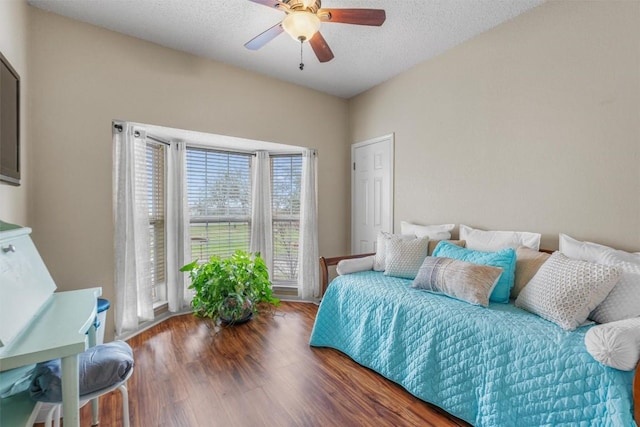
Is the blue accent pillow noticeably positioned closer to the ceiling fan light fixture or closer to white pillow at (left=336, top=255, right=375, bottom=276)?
white pillow at (left=336, top=255, right=375, bottom=276)

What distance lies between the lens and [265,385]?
1905 mm

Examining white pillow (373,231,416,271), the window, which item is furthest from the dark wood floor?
white pillow (373,231,416,271)

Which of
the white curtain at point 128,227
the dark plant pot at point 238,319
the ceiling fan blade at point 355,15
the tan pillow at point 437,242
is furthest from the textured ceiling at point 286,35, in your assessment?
the dark plant pot at point 238,319

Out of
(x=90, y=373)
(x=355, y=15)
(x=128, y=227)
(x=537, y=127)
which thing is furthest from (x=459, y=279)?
(x=128, y=227)

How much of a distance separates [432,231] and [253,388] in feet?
6.39

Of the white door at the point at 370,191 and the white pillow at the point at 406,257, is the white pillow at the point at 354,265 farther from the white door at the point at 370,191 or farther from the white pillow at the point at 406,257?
the white door at the point at 370,191

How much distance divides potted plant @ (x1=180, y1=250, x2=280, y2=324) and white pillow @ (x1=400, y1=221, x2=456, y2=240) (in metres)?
1.60

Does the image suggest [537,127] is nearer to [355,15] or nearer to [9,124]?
[355,15]

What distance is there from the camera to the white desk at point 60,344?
2.98 ft

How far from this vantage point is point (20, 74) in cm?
191

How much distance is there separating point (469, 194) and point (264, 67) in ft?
7.82

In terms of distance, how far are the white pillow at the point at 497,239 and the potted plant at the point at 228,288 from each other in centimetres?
199

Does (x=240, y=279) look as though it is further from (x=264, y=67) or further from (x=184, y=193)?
(x=264, y=67)

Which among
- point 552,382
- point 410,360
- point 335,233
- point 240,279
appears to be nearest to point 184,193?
point 240,279
